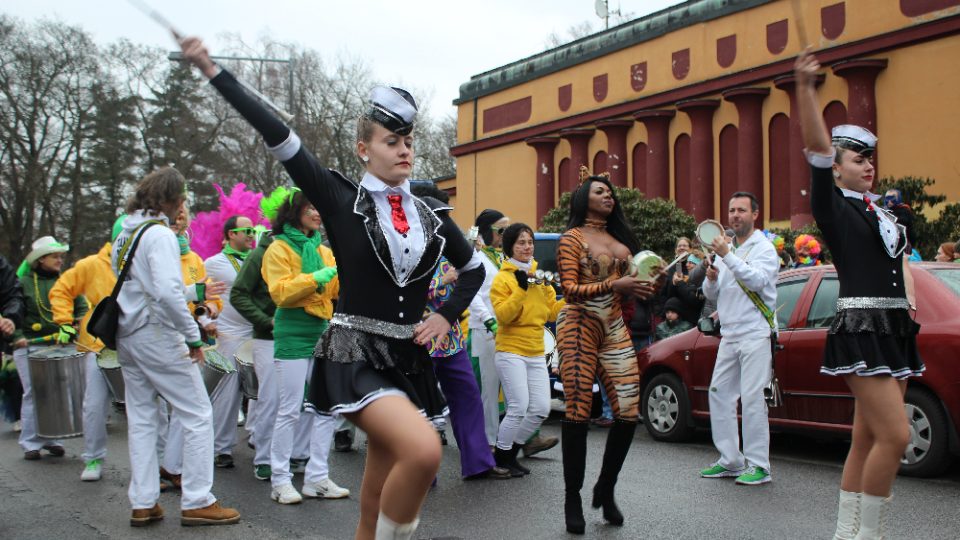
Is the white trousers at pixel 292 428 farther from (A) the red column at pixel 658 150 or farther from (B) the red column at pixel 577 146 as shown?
(B) the red column at pixel 577 146

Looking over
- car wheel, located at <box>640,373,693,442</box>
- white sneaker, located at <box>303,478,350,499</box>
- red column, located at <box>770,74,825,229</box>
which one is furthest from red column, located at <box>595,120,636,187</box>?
white sneaker, located at <box>303,478,350,499</box>

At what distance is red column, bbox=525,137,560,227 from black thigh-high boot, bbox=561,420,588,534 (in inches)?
1111

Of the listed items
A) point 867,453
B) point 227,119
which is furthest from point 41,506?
point 227,119

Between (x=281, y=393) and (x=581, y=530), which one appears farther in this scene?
(x=281, y=393)

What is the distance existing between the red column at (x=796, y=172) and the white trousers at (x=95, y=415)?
18.7m

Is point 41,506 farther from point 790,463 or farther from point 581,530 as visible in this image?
point 790,463

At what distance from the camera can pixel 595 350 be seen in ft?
20.2

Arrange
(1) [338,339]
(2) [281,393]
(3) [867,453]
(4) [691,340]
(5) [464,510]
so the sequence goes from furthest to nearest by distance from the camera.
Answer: (4) [691,340]
(2) [281,393]
(5) [464,510]
(3) [867,453]
(1) [338,339]

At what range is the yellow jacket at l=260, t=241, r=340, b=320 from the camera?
7.12 meters

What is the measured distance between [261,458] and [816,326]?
4729 millimetres

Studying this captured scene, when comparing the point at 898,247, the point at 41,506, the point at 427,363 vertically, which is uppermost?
the point at 898,247

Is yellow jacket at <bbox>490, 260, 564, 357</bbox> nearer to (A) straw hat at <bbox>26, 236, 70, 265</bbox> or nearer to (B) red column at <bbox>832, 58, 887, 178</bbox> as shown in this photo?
(A) straw hat at <bbox>26, 236, 70, 265</bbox>

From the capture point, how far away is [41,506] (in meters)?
7.23

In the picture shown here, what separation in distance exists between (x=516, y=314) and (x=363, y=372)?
4.41 metres
